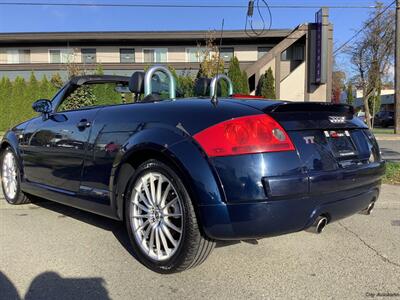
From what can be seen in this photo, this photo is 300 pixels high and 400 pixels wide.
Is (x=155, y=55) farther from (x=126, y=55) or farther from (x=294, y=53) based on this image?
(x=294, y=53)

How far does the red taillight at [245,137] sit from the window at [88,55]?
30898mm

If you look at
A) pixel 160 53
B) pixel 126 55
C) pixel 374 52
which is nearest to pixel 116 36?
pixel 126 55

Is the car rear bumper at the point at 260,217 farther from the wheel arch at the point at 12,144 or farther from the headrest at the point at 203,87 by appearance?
the wheel arch at the point at 12,144

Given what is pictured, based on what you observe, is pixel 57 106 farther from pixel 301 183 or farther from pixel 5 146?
pixel 301 183

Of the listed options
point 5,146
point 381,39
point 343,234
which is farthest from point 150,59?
Result: point 343,234

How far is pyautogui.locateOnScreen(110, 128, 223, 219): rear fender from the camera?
3275 millimetres

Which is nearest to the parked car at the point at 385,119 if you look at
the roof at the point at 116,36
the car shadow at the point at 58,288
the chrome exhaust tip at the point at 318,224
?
the roof at the point at 116,36

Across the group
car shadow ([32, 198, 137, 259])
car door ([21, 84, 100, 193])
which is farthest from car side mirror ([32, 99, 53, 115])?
car shadow ([32, 198, 137, 259])

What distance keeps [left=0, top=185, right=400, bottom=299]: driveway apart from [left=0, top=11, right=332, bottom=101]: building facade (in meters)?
25.1

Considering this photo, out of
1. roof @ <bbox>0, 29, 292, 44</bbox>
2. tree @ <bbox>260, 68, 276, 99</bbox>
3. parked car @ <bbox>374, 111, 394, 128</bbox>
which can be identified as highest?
roof @ <bbox>0, 29, 292, 44</bbox>

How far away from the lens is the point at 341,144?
3.71 meters

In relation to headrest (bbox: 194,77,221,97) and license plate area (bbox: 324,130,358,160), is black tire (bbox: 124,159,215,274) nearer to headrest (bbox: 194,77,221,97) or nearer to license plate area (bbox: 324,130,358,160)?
license plate area (bbox: 324,130,358,160)

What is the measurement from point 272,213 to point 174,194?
0.80 meters

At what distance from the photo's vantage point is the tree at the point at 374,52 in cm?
4149
